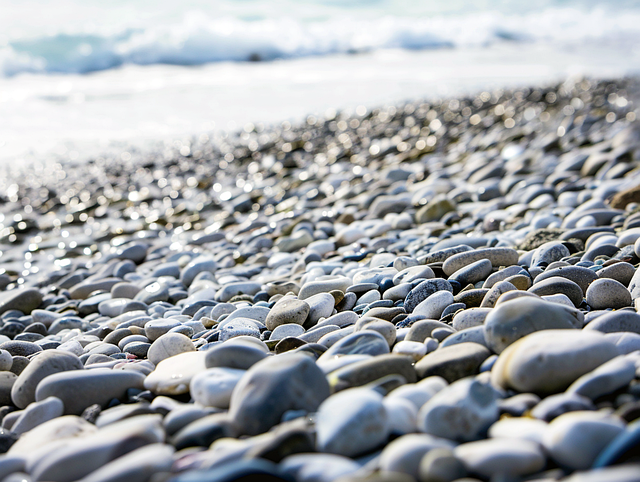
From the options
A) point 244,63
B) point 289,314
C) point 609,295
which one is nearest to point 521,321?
point 609,295

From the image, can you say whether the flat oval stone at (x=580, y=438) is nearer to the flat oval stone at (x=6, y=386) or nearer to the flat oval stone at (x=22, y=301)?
the flat oval stone at (x=6, y=386)

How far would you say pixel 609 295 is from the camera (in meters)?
1.92

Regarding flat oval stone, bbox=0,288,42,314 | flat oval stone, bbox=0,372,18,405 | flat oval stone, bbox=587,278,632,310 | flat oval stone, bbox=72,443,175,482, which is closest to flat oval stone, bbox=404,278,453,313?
flat oval stone, bbox=587,278,632,310

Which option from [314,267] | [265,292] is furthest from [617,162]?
[265,292]

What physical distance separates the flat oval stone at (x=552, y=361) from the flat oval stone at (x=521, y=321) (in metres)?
0.15

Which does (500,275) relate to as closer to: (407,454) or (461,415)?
(461,415)

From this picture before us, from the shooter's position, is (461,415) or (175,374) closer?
(461,415)

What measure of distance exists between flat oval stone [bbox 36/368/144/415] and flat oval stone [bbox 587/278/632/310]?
62.9 inches

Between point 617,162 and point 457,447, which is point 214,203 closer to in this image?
point 617,162

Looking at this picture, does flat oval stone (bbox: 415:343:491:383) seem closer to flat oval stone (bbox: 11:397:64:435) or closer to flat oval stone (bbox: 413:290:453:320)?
flat oval stone (bbox: 413:290:453:320)

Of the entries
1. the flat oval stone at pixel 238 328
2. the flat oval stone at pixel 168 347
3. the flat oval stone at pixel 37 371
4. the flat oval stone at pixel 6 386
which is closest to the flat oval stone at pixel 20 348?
the flat oval stone at pixel 6 386

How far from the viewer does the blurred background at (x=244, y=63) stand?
388 inches

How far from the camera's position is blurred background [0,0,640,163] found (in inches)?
388

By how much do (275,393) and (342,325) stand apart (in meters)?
0.84
